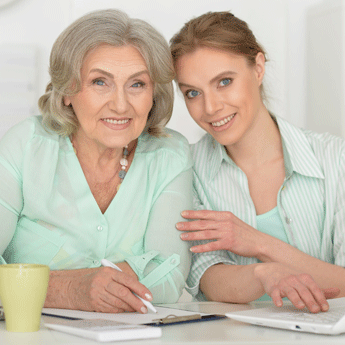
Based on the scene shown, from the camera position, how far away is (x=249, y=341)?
2.89 ft

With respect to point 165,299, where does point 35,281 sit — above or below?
above

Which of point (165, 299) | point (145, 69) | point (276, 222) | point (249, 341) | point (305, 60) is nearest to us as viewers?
point (249, 341)

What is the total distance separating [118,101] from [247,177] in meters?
0.55

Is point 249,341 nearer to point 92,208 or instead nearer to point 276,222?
point 92,208

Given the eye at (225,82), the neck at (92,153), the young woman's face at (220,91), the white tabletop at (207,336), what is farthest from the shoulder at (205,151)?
the white tabletop at (207,336)

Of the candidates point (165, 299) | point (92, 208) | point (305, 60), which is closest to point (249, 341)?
point (165, 299)

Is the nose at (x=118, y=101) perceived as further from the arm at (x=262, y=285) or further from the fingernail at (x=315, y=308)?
the fingernail at (x=315, y=308)

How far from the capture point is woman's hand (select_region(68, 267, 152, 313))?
1.16 m

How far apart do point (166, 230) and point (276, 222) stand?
42 cm

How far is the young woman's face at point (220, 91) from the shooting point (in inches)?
66.0

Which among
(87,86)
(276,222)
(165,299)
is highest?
(87,86)

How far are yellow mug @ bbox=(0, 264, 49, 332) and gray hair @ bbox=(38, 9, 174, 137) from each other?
2.32ft

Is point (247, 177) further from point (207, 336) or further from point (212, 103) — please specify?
point (207, 336)

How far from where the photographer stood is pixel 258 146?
1.82 m
